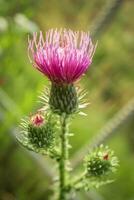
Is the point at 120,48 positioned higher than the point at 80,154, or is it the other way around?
the point at 120,48

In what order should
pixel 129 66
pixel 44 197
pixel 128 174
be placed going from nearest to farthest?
pixel 44 197 → pixel 128 174 → pixel 129 66

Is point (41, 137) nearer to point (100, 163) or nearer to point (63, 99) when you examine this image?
point (63, 99)

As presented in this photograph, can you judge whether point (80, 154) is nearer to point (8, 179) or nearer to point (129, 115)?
point (129, 115)

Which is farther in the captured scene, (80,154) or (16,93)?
(16,93)

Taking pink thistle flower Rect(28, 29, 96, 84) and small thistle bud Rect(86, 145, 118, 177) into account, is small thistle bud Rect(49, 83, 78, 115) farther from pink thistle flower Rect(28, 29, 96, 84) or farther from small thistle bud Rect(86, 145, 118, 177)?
small thistle bud Rect(86, 145, 118, 177)

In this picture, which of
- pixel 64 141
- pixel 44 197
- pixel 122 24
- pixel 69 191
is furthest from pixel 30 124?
pixel 122 24

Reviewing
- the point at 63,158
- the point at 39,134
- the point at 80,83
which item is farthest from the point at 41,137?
the point at 80,83

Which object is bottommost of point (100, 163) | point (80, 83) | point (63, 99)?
point (100, 163)
